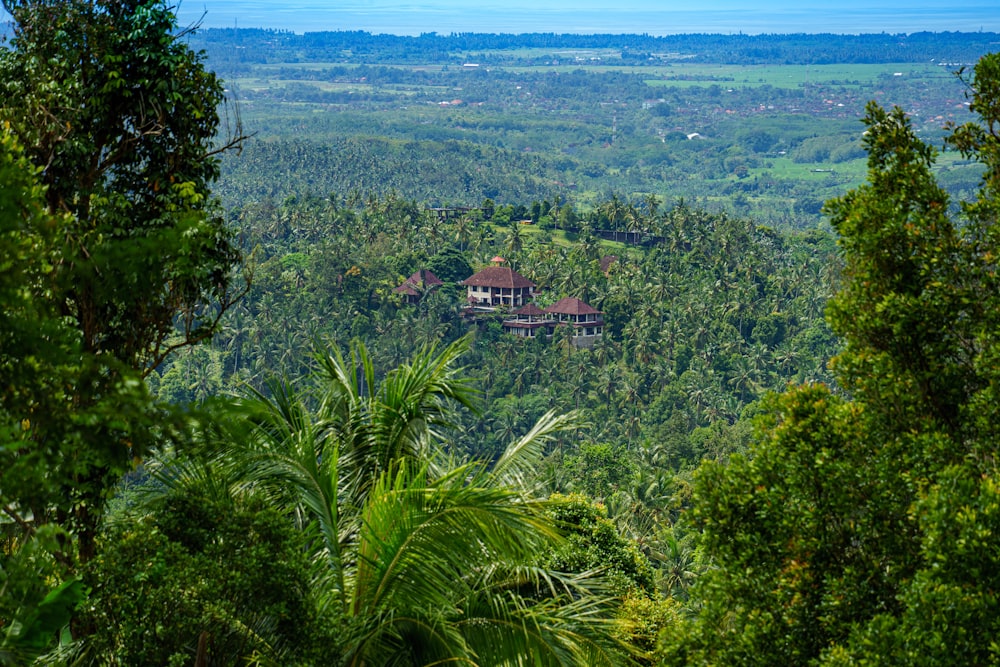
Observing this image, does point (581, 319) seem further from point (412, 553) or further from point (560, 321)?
point (412, 553)

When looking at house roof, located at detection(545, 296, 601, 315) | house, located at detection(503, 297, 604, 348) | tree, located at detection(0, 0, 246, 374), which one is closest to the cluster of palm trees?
tree, located at detection(0, 0, 246, 374)

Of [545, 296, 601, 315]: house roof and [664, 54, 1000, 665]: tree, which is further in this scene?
[545, 296, 601, 315]: house roof

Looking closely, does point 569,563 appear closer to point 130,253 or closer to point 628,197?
point 130,253

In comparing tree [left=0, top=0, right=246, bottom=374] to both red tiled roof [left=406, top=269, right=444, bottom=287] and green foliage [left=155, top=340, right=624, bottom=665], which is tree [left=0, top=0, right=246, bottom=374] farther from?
red tiled roof [left=406, top=269, right=444, bottom=287]

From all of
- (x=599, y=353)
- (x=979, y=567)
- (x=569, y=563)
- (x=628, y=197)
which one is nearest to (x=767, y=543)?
(x=979, y=567)

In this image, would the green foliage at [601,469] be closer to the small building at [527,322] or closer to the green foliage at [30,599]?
the small building at [527,322]

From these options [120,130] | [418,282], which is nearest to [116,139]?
[120,130]

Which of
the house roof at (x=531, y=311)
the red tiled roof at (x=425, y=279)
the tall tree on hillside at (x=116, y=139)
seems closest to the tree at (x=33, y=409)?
the tall tree on hillside at (x=116, y=139)
